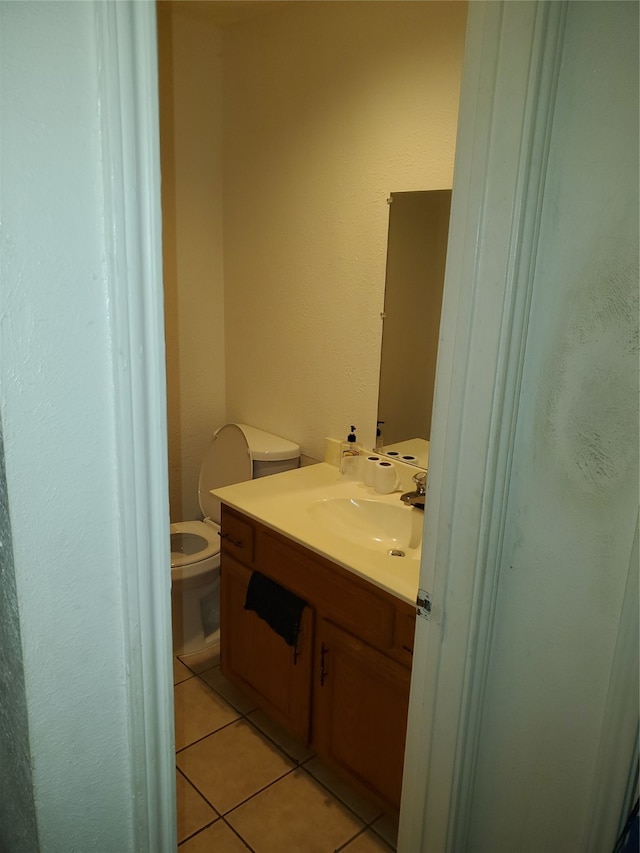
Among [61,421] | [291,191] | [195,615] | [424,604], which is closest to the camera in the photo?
[61,421]

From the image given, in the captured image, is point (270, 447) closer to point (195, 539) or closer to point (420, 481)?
point (195, 539)

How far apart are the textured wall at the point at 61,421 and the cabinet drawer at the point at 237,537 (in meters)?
1.25

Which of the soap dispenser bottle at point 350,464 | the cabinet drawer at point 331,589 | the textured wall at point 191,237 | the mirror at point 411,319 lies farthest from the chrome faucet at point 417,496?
the textured wall at point 191,237

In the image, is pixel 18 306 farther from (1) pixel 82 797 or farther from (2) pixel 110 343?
(1) pixel 82 797

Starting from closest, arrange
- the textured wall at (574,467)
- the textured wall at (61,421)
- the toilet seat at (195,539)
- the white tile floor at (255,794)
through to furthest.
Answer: the textured wall at (61,421)
the textured wall at (574,467)
the white tile floor at (255,794)
the toilet seat at (195,539)

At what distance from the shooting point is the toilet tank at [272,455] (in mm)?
2400

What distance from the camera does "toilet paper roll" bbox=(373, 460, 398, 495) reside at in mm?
2043

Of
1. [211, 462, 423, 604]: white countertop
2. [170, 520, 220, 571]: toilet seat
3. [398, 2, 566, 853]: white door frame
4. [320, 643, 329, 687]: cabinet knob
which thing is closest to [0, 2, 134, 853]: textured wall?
[398, 2, 566, 853]: white door frame

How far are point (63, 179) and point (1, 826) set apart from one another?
2.89 ft

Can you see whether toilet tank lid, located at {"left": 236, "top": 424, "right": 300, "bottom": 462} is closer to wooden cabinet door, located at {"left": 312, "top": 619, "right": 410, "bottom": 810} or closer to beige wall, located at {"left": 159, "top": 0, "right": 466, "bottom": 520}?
beige wall, located at {"left": 159, "top": 0, "right": 466, "bottom": 520}

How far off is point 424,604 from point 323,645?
67 cm

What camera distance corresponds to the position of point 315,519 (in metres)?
1.92

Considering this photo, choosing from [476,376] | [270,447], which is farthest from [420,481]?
[476,376]

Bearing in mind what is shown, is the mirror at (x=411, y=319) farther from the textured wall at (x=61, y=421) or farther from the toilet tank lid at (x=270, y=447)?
the textured wall at (x=61, y=421)
